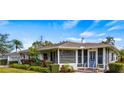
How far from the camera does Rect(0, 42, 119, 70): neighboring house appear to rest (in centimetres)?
1090

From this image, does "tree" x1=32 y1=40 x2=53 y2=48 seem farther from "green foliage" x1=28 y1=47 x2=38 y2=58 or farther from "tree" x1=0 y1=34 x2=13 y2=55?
"tree" x1=0 y1=34 x2=13 y2=55

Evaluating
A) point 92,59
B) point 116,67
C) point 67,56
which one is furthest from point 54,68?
point 116,67

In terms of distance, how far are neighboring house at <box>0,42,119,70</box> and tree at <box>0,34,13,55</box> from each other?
0.68 feet

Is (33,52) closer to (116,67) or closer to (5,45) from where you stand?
(5,45)

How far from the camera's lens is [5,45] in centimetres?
1075

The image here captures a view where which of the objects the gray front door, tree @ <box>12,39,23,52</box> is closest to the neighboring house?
the gray front door

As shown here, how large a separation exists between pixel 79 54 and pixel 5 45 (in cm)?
249

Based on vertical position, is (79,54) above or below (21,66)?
above
